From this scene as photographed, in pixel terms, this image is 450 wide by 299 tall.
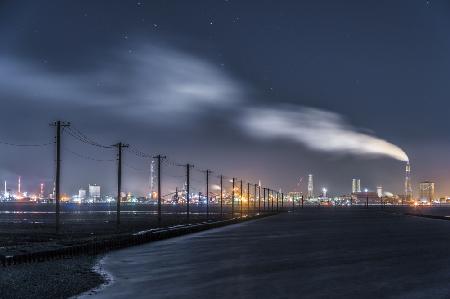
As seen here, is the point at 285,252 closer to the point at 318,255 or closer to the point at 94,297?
the point at 318,255

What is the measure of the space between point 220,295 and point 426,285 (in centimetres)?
1084

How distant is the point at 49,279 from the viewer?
32.9 meters

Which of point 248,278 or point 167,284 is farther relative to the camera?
point 248,278

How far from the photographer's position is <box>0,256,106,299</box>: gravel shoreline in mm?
28359

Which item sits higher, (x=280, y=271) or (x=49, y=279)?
(x=49, y=279)

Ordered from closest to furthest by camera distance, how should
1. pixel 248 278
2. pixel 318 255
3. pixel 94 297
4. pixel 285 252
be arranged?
pixel 94 297 → pixel 248 278 → pixel 318 255 → pixel 285 252

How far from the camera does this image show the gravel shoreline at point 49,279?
2836 cm

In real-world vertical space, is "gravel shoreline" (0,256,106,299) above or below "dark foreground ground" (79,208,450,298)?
above

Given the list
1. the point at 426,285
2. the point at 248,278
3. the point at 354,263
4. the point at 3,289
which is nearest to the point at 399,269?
the point at 354,263

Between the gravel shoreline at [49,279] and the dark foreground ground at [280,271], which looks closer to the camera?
the gravel shoreline at [49,279]

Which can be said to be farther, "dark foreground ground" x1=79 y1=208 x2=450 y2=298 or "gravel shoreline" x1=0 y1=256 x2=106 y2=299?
"dark foreground ground" x1=79 y1=208 x2=450 y2=298

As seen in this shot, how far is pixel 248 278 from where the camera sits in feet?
112

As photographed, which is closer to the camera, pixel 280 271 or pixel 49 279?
pixel 49 279

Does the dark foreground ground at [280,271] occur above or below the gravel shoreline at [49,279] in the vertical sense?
below
